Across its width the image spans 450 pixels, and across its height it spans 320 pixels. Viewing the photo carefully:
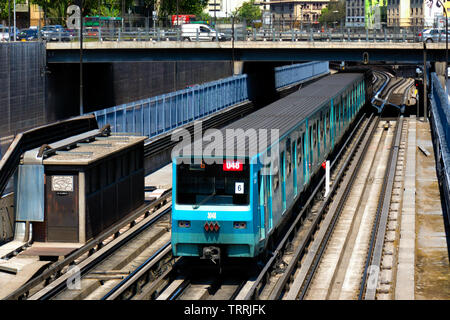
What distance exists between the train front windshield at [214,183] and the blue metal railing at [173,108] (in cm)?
1249

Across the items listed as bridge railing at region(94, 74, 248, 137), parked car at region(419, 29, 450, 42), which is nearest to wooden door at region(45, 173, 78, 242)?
bridge railing at region(94, 74, 248, 137)

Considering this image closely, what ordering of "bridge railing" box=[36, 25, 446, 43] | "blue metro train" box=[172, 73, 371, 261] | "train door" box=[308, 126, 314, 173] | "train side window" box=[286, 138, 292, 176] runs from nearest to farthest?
"blue metro train" box=[172, 73, 371, 261], "train side window" box=[286, 138, 292, 176], "train door" box=[308, 126, 314, 173], "bridge railing" box=[36, 25, 446, 43]

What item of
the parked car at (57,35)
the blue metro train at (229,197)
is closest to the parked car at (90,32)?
the parked car at (57,35)

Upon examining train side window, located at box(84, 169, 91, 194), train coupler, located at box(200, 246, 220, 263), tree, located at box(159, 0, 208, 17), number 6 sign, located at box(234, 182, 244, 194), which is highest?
tree, located at box(159, 0, 208, 17)

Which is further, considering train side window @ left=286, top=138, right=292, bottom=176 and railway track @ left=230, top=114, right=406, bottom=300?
train side window @ left=286, top=138, right=292, bottom=176

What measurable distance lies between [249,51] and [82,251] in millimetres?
38194

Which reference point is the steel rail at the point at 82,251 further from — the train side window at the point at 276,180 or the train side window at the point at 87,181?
the train side window at the point at 276,180

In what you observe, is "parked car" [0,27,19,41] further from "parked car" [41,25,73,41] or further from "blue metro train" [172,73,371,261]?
"blue metro train" [172,73,371,261]

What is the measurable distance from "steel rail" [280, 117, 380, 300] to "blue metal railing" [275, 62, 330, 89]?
28.3 meters

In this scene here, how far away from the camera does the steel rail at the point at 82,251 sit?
15962 millimetres

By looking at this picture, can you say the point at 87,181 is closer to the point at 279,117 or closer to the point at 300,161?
the point at 300,161

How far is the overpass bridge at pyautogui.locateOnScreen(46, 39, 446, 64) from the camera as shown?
5331 cm

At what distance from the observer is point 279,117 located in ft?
73.6

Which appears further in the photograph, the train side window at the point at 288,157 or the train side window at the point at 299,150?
the train side window at the point at 299,150
